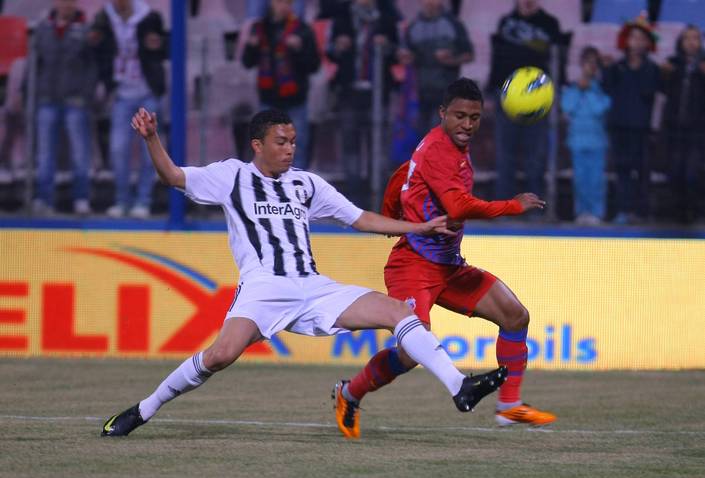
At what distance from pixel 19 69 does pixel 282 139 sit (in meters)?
7.11

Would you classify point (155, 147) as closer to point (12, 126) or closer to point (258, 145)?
point (258, 145)

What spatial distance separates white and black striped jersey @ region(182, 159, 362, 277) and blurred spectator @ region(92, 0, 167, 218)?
603 centimetres

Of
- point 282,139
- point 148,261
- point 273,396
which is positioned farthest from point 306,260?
point 148,261

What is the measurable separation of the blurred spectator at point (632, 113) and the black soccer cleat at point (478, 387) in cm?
661

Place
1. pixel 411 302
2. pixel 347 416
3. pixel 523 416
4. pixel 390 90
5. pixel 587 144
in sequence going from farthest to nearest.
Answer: pixel 390 90
pixel 587 144
pixel 347 416
pixel 411 302
pixel 523 416

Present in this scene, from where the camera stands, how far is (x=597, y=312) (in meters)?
11.6

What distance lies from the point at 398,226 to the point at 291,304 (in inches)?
29.3

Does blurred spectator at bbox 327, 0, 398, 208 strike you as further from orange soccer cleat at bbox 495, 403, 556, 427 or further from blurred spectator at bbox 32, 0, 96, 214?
orange soccer cleat at bbox 495, 403, 556, 427

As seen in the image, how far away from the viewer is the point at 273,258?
7188mm

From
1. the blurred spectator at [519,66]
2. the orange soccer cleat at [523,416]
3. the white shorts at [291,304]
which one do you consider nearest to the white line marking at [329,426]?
the orange soccer cleat at [523,416]

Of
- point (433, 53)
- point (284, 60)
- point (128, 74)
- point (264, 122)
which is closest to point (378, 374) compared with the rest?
point (264, 122)

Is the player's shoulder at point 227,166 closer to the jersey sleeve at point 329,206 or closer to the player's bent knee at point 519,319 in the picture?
the jersey sleeve at point 329,206

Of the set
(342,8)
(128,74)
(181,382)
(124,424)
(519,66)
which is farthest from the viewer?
(342,8)

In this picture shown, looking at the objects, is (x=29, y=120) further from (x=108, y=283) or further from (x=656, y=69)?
(x=656, y=69)
